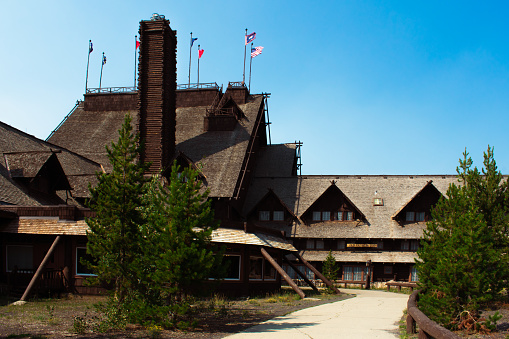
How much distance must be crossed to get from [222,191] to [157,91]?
34.2 feet

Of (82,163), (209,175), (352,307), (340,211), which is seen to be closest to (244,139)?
(209,175)

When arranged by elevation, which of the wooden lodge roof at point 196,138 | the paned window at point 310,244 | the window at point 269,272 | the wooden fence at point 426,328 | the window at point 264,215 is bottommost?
the window at point 269,272

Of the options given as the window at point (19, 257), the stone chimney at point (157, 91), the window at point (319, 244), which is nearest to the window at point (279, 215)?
the window at point (319, 244)

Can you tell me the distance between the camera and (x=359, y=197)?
4722 cm

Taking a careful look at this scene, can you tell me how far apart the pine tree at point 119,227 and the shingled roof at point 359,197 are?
1118 inches

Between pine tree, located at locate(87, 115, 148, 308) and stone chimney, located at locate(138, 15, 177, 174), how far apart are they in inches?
920

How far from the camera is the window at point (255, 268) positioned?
96.2 ft

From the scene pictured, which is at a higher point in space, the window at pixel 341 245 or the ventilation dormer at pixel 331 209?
the ventilation dormer at pixel 331 209

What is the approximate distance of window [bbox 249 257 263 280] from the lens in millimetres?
29327

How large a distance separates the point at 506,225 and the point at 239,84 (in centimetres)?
3648

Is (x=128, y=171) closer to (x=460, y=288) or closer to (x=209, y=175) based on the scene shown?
(x=460, y=288)

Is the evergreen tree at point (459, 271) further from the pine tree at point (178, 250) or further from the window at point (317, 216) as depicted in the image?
the window at point (317, 216)

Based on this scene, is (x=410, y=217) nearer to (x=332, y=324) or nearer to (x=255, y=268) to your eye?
(x=255, y=268)

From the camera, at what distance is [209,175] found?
40.3m
